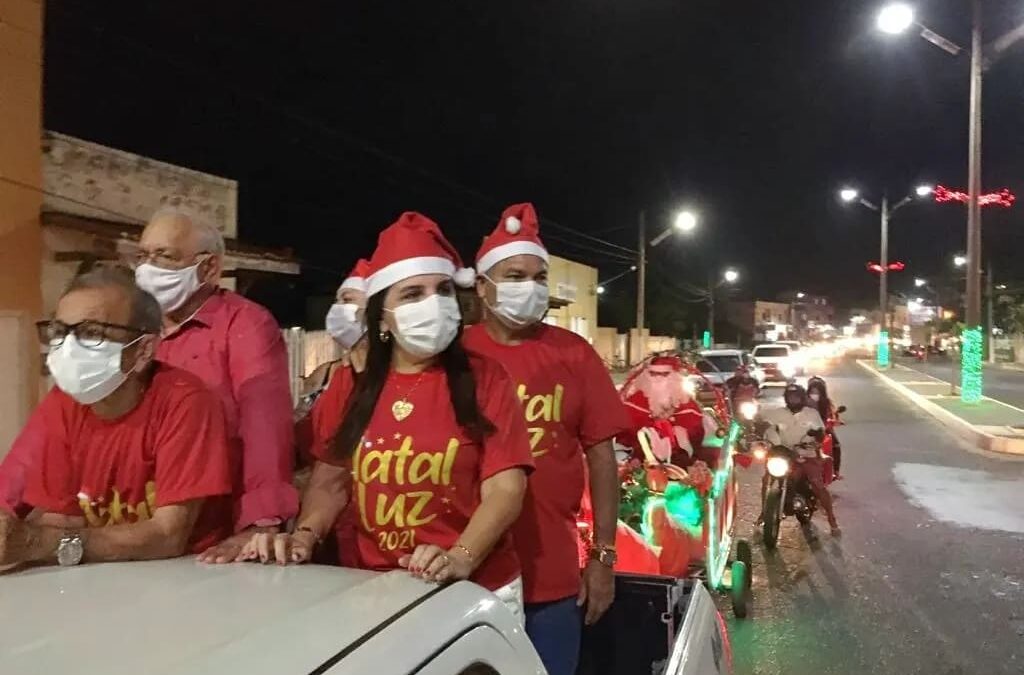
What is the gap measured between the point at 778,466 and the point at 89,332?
23.0 feet

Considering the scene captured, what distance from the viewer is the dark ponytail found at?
2.51 metres

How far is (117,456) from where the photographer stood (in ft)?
7.97

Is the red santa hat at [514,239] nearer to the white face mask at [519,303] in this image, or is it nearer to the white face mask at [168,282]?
the white face mask at [519,303]

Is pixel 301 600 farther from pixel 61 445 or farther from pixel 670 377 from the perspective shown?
pixel 670 377

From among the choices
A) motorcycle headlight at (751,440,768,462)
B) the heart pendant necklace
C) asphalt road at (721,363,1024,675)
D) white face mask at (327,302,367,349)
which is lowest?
asphalt road at (721,363,1024,675)

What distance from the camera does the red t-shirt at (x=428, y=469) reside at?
8.15ft

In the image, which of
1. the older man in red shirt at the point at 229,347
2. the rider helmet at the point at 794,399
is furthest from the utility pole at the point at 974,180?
the older man in red shirt at the point at 229,347

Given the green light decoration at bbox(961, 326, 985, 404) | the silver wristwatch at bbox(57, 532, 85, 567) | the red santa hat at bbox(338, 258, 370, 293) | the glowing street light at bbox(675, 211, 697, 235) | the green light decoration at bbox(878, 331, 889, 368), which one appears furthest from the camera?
the green light decoration at bbox(878, 331, 889, 368)

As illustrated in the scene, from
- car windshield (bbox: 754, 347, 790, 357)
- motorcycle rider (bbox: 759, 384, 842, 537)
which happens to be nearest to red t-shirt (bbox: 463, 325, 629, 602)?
motorcycle rider (bbox: 759, 384, 842, 537)

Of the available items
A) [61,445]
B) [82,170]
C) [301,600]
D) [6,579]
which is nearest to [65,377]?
[61,445]

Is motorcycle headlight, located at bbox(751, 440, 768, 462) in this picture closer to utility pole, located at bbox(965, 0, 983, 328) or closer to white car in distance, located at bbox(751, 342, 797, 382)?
utility pole, located at bbox(965, 0, 983, 328)

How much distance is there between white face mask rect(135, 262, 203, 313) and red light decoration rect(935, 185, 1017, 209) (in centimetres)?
2174

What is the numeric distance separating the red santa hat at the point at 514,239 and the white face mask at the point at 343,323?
5.00ft

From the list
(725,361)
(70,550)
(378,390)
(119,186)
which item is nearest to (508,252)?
(378,390)
